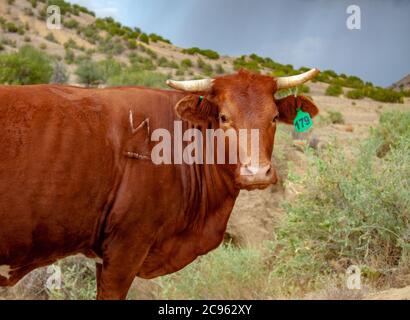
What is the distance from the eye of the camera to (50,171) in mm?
4316

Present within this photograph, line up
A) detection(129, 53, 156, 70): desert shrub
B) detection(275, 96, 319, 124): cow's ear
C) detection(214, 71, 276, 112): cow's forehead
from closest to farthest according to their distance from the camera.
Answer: detection(214, 71, 276, 112): cow's forehead
detection(275, 96, 319, 124): cow's ear
detection(129, 53, 156, 70): desert shrub

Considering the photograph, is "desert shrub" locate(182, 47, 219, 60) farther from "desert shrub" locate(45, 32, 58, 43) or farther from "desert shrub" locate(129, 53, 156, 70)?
"desert shrub" locate(45, 32, 58, 43)

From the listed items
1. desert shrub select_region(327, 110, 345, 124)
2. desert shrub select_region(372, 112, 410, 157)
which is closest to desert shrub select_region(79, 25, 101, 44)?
desert shrub select_region(327, 110, 345, 124)

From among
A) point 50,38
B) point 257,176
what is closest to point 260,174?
point 257,176

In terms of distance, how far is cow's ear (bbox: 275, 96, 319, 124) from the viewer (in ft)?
17.5

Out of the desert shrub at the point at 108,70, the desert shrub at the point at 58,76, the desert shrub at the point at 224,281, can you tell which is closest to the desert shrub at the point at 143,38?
the desert shrub at the point at 108,70

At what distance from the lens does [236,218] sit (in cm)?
1060

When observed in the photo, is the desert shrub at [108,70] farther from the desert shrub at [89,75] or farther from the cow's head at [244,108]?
the cow's head at [244,108]

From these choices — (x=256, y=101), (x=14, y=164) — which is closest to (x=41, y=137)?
(x=14, y=164)

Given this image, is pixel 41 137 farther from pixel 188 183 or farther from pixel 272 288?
pixel 272 288

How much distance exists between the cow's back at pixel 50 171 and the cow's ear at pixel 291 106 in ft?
5.08
